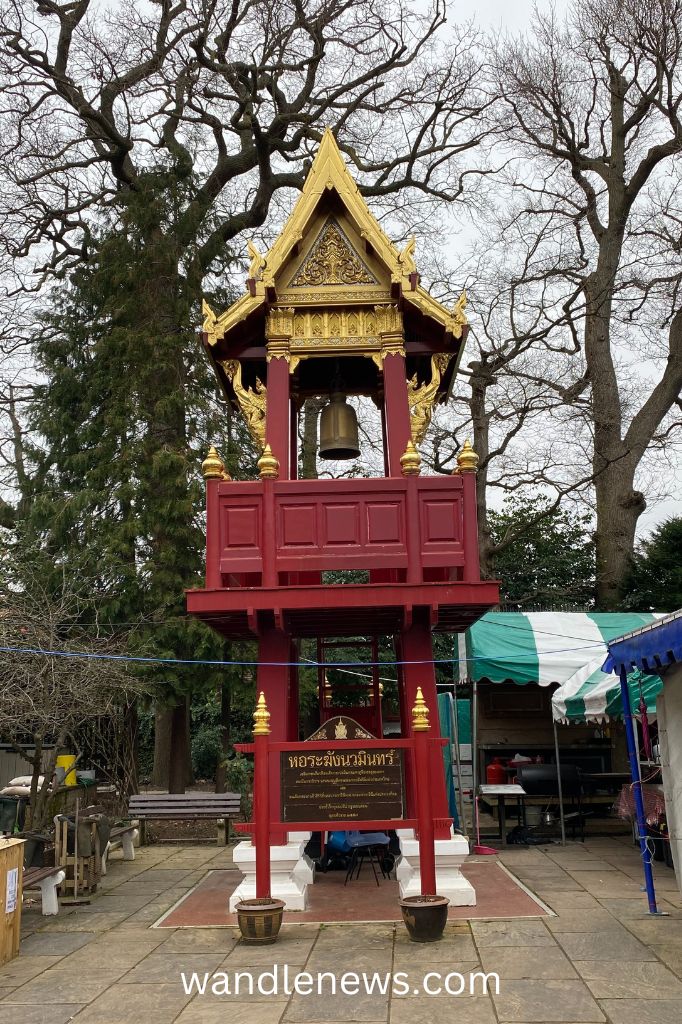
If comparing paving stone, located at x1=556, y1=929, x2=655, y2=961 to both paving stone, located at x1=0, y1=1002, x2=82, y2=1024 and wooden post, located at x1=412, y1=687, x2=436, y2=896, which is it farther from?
paving stone, located at x1=0, y1=1002, x2=82, y2=1024

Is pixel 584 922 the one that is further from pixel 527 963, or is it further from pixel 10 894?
pixel 10 894

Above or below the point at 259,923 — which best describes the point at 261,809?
above

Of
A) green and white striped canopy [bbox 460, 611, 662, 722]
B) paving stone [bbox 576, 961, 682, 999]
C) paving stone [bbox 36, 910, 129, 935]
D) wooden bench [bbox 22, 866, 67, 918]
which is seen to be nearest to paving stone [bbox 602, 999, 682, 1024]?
paving stone [bbox 576, 961, 682, 999]

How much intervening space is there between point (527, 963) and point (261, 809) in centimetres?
281

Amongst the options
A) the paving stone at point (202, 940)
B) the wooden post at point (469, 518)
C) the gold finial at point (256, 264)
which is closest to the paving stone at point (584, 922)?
the paving stone at point (202, 940)

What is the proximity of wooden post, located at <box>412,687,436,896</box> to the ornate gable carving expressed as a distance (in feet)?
17.6

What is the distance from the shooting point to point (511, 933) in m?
8.42

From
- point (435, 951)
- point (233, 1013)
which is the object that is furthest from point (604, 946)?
point (233, 1013)

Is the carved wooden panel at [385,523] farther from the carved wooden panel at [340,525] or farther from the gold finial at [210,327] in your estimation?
the gold finial at [210,327]

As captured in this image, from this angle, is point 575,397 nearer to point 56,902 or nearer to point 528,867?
point 528,867

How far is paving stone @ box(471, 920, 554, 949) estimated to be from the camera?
26.5 feet

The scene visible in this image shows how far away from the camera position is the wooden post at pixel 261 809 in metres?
8.62

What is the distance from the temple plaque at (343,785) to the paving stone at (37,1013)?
2874mm

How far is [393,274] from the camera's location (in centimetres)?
1066
